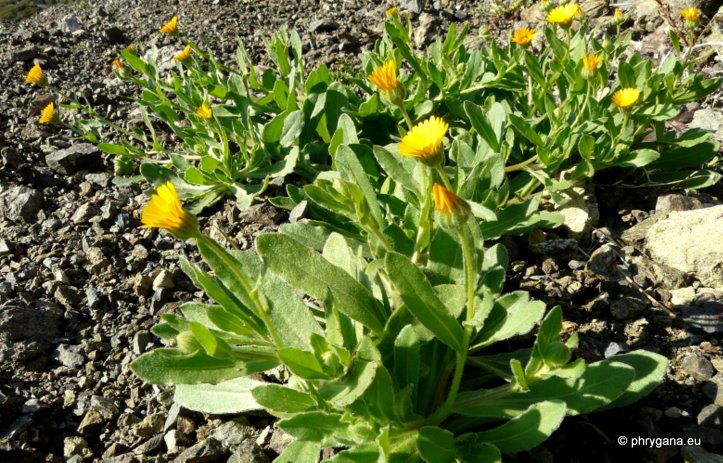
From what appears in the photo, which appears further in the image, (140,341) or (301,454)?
(140,341)

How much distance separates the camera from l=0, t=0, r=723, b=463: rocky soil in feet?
6.27

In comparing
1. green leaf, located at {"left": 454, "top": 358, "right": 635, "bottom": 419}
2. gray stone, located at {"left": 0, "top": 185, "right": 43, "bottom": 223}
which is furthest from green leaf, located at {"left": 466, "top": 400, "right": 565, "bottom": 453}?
gray stone, located at {"left": 0, "top": 185, "right": 43, "bottom": 223}

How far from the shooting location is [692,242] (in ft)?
8.37

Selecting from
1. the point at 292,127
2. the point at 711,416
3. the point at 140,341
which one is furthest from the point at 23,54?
the point at 711,416

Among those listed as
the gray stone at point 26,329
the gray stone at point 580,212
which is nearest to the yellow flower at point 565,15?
the gray stone at point 580,212

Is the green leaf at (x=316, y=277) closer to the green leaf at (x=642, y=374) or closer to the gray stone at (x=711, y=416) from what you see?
the green leaf at (x=642, y=374)

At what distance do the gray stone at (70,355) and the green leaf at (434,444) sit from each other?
1601mm

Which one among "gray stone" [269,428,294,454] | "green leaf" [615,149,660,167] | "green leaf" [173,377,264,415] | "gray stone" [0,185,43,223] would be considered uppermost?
"gray stone" [0,185,43,223]

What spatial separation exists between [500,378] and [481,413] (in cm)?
34

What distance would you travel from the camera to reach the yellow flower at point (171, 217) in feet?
4.86

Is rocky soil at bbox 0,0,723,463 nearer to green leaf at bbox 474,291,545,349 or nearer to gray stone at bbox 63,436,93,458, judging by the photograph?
gray stone at bbox 63,436,93,458

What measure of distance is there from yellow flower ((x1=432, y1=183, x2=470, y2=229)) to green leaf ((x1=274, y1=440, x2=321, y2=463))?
0.74 m

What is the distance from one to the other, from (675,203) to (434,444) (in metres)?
2.04

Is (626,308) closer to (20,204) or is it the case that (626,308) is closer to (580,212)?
(580,212)
